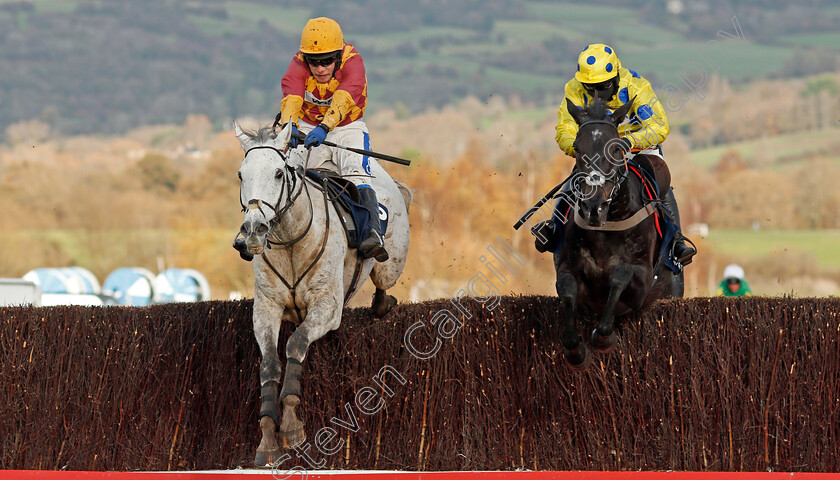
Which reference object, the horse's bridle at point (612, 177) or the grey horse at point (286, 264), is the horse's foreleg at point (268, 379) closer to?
the grey horse at point (286, 264)

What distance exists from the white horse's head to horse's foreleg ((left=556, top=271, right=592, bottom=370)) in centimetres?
198

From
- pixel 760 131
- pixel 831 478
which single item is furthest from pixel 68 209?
pixel 831 478

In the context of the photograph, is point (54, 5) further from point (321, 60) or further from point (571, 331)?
point (571, 331)

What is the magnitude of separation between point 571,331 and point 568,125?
4.72 feet

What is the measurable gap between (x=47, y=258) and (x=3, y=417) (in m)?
57.1

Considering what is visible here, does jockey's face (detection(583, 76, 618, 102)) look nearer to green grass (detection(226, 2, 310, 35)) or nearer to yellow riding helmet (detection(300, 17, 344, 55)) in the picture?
yellow riding helmet (detection(300, 17, 344, 55))

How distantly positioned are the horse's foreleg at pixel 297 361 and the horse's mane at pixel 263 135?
1.18 meters

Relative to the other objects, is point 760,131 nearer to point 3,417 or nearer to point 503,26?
point 503,26

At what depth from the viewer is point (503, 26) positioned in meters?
120

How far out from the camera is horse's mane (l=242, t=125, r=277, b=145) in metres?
6.43

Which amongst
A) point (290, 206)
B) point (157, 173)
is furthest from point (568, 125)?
point (157, 173)

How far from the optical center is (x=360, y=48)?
10331 centimetres

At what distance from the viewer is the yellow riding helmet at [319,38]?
765 cm

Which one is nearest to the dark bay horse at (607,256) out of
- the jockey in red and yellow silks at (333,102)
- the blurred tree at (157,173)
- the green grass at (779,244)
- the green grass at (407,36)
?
the jockey in red and yellow silks at (333,102)
